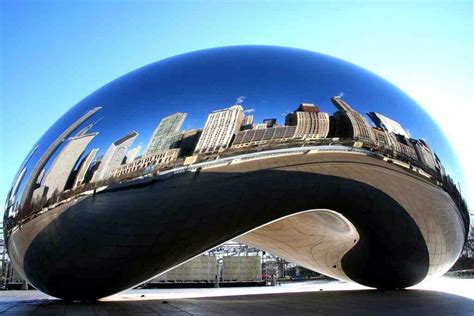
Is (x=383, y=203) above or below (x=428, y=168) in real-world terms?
below

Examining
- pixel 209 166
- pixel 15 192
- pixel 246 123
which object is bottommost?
pixel 15 192

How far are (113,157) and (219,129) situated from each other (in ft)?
4.79

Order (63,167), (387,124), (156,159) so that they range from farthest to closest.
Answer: (387,124) < (63,167) < (156,159)

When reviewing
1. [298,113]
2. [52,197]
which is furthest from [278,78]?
[52,197]

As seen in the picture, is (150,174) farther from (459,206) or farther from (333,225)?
(459,206)

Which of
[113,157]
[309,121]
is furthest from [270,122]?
[113,157]

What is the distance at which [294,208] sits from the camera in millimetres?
6816

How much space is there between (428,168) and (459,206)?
1375 millimetres

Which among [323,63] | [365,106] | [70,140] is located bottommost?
[70,140]

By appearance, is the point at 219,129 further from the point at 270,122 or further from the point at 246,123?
the point at 270,122

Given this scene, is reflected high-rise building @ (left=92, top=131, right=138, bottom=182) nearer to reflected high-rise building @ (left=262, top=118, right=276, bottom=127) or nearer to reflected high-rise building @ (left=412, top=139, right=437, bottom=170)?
reflected high-rise building @ (left=262, top=118, right=276, bottom=127)

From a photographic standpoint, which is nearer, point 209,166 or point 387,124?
point 209,166

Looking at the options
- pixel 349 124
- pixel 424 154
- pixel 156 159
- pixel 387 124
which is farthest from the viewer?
pixel 424 154

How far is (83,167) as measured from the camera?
6.12 meters
